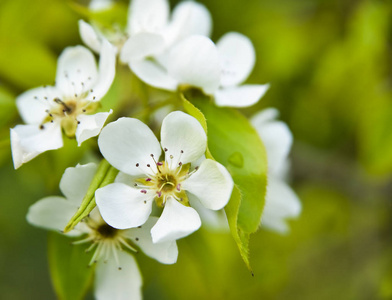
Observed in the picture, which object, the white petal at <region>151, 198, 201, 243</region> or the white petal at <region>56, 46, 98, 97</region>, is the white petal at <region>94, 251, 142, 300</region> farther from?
the white petal at <region>56, 46, 98, 97</region>

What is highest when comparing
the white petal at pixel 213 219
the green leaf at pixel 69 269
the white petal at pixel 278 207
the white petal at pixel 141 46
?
the white petal at pixel 141 46

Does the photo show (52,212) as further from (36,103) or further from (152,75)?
(152,75)

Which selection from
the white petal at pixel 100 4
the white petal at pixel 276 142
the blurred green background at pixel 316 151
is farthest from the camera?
the blurred green background at pixel 316 151

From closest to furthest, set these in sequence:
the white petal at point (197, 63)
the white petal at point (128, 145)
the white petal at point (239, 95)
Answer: the white petal at point (128, 145) < the white petal at point (197, 63) < the white petal at point (239, 95)

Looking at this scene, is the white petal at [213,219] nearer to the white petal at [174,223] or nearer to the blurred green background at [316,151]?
the blurred green background at [316,151]

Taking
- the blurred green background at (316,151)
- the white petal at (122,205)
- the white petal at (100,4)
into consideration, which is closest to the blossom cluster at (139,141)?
the white petal at (122,205)
